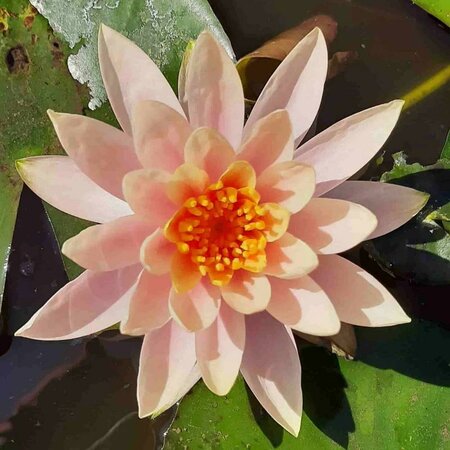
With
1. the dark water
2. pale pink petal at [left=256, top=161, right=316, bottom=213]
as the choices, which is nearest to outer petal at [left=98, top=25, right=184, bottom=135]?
pale pink petal at [left=256, top=161, right=316, bottom=213]

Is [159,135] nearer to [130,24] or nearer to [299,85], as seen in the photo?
[299,85]

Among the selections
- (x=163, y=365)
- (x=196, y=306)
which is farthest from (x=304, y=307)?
(x=163, y=365)

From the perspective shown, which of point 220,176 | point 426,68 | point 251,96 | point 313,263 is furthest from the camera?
point 426,68

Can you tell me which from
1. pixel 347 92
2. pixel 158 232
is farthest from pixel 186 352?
pixel 347 92

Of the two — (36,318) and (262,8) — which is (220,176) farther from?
(262,8)

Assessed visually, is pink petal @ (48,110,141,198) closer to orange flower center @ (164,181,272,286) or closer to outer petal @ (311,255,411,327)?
orange flower center @ (164,181,272,286)
